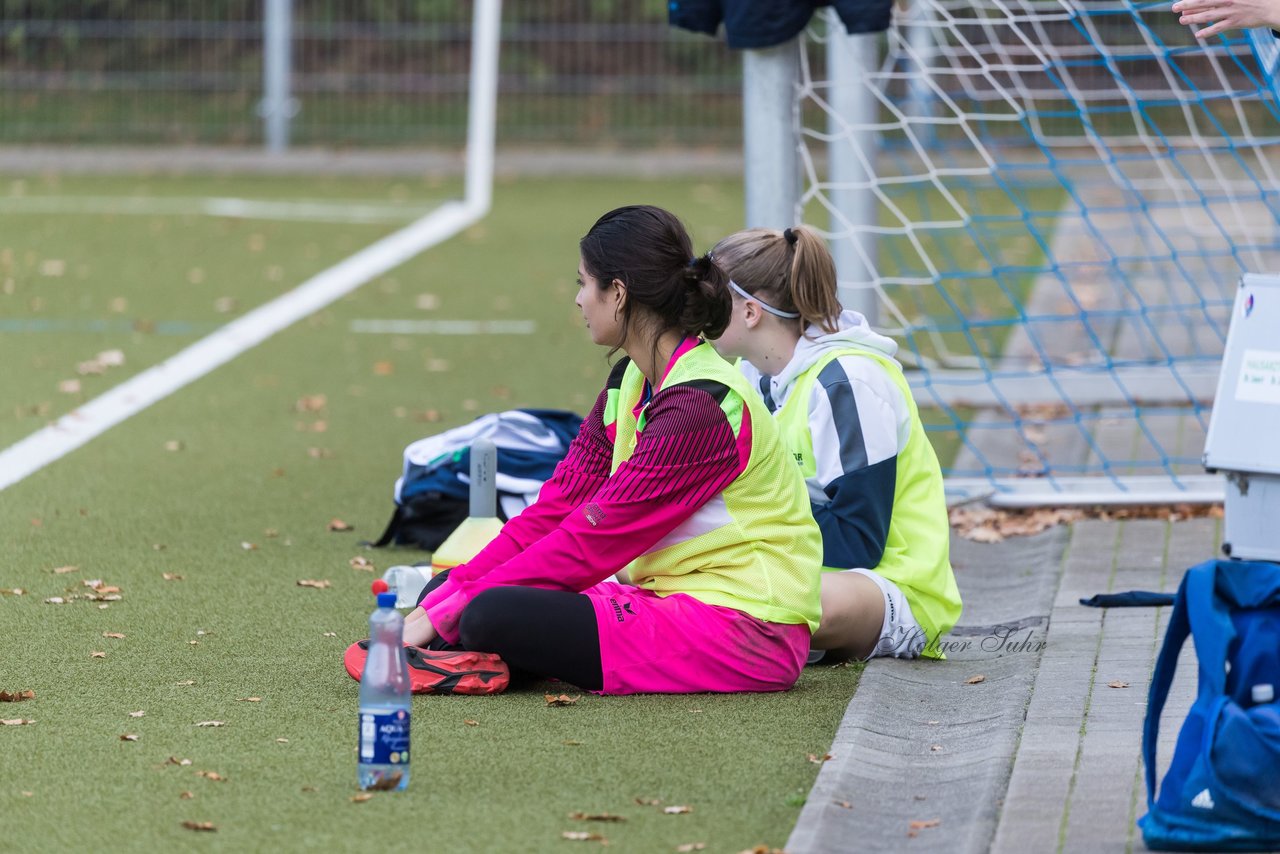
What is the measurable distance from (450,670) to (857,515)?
1153mm

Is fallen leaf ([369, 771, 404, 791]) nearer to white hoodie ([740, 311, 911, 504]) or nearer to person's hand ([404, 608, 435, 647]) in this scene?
person's hand ([404, 608, 435, 647])

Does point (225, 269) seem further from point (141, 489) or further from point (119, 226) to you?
point (141, 489)

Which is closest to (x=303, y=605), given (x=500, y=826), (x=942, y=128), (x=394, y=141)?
(x=500, y=826)

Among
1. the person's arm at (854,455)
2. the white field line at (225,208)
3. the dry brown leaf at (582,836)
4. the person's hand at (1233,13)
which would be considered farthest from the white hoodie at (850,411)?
the white field line at (225,208)

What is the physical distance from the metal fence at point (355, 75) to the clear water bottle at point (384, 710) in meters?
16.8

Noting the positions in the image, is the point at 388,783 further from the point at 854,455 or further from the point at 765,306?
the point at 765,306

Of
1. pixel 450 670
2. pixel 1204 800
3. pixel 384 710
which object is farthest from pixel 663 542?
pixel 1204 800

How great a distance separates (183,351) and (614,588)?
18.8ft

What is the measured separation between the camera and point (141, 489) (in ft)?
22.8

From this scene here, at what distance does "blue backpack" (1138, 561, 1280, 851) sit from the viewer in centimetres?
344

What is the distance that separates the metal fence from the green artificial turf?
31.1 ft

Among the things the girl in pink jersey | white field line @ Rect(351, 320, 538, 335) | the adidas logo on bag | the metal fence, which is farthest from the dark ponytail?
the metal fence

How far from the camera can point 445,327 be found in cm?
1080

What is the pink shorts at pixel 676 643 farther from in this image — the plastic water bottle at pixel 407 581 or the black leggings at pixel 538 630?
the plastic water bottle at pixel 407 581
